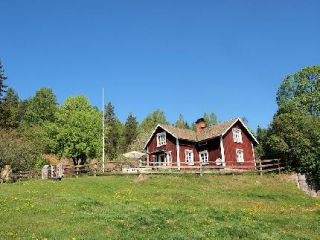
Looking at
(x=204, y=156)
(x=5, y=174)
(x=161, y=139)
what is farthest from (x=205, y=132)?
(x=5, y=174)

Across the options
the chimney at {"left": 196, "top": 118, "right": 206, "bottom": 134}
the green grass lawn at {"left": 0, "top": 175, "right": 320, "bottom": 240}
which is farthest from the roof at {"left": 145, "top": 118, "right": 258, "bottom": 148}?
the green grass lawn at {"left": 0, "top": 175, "right": 320, "bottom": 240}

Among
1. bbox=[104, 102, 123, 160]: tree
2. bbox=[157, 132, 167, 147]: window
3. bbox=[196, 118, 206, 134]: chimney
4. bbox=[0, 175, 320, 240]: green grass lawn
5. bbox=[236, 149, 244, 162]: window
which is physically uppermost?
bbox=[104, 102, 123, 160]: tree

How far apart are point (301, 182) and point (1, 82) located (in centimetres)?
6001

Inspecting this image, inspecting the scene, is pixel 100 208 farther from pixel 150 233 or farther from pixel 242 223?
pixel 242 223

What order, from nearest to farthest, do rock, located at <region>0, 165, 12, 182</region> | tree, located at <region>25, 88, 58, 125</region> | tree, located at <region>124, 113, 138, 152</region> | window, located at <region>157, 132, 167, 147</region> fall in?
1. rock, located at <region>0, 165, 12, 182</region>
2. window, located at <region>157, 132, 167, 147</region>
3. tree, located at <region>25, 88, 58, 125</region>
4. tree, located at <region>124, 113, 138, 152</region>

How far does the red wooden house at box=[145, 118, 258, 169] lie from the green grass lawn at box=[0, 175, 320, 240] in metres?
13.9

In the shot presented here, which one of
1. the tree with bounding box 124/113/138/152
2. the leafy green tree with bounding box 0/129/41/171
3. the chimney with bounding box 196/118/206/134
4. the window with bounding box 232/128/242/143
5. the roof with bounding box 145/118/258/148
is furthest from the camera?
the tree with bounding box 124/113/138/152

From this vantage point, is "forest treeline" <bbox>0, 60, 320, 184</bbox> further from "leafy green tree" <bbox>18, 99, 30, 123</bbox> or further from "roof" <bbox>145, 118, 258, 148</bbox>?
"leafy green tree" <bbox>18, 99, 30, 123</bbox>

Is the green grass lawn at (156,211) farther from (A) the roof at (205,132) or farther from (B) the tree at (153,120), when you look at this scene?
(B) the tree at (153,120)

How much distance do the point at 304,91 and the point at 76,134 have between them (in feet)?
114

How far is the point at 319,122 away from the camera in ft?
165

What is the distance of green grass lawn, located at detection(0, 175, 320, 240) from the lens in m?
19.3

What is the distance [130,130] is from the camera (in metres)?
122

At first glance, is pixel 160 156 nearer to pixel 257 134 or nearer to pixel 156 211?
pixel 257 134
